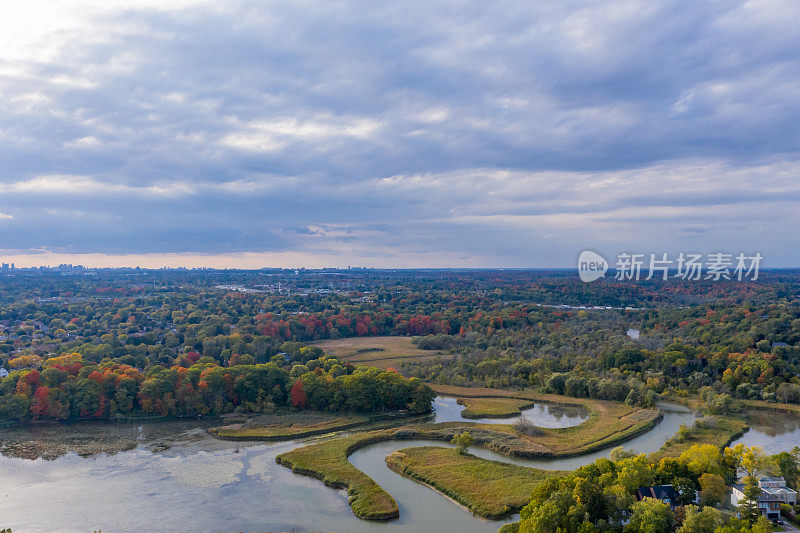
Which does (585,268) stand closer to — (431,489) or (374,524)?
(431,489)

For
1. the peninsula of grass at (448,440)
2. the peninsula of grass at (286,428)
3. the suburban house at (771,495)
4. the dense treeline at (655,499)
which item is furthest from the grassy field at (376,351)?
the suburban house at (771,495)

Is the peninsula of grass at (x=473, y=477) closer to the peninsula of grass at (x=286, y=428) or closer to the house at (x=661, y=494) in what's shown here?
the house at (x=661, y=494)

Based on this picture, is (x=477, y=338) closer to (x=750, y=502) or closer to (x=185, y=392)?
(x=185, y=392)

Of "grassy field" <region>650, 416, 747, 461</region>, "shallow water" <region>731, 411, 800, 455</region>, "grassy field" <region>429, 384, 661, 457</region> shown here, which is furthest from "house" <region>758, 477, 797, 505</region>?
"shallow water" <region>731, 411, 800, 455</region>

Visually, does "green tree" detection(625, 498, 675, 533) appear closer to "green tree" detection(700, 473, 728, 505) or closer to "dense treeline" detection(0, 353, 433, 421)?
"green tree" detection(700, 473, 728, 505)

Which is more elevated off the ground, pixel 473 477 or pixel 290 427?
pixel 473 477

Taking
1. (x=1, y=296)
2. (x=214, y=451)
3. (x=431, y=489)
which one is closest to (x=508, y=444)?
(x=431, y=489)

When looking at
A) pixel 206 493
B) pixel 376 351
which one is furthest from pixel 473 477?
pixel 376 351
